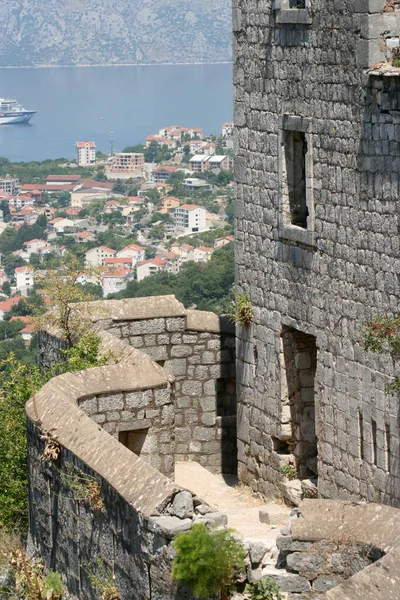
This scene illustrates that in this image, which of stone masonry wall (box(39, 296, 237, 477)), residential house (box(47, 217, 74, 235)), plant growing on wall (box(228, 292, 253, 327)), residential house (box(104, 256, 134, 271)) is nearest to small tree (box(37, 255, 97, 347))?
stone masonry wall (box(39, 296, 237, 477))

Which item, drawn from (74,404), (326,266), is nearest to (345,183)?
(326,266)

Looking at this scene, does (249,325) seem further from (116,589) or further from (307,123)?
(116,589)

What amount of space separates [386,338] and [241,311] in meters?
2.72

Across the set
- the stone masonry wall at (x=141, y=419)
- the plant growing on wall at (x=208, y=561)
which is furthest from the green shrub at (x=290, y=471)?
the plant growing on wall at (x=208, y=561)

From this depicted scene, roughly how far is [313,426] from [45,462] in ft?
12.6

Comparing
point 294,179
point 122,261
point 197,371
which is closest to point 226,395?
point 197,371

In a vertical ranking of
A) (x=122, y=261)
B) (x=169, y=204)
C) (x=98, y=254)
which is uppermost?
(x=122, y=261)

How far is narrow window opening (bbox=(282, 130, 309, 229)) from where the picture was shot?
12.6 meters

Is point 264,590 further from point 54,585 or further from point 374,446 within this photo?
point 374,446

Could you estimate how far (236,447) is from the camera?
48.0 ft

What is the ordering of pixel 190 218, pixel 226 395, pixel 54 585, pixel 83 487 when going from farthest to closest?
pixel 190 218 → pixel 226 395 → pixel 54 585 → pixel 83 487

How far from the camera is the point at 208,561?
24.0ft

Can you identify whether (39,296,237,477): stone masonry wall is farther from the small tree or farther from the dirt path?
the dirt path

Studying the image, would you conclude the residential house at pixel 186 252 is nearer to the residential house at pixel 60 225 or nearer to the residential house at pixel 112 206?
the residential house at pixel 60 225
